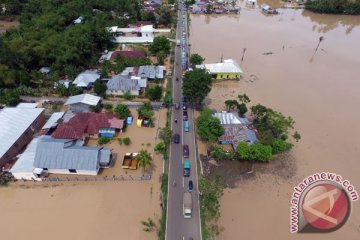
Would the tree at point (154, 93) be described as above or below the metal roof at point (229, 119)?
above

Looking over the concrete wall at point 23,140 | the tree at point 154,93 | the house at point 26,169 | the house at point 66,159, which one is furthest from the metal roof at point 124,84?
the house at point 26,169

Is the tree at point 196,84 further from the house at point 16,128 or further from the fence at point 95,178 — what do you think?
the house at point 16,128

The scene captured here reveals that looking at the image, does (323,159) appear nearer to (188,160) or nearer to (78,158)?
(188,160)

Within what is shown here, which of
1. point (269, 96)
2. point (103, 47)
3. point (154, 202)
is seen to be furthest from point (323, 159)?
point (103, 47)

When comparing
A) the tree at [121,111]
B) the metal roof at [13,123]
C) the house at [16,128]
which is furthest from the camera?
the tree at [121,111]

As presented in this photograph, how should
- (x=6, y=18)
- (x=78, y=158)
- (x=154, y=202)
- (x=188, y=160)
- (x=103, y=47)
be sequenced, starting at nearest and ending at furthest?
(x=154, y=202) → (x=78, y=158) → (x=188, y=160) → (x=103, y=47) → (x=6, y=18)

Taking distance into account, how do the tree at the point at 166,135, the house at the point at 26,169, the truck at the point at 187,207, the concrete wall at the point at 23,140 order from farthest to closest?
1. the tree at the point at 166,135
2. the concrete wall at the point at 23,140
3. the house at the point at 26,169
4. the truck at the point at 187,207

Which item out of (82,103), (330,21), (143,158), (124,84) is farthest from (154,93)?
(330,21)
